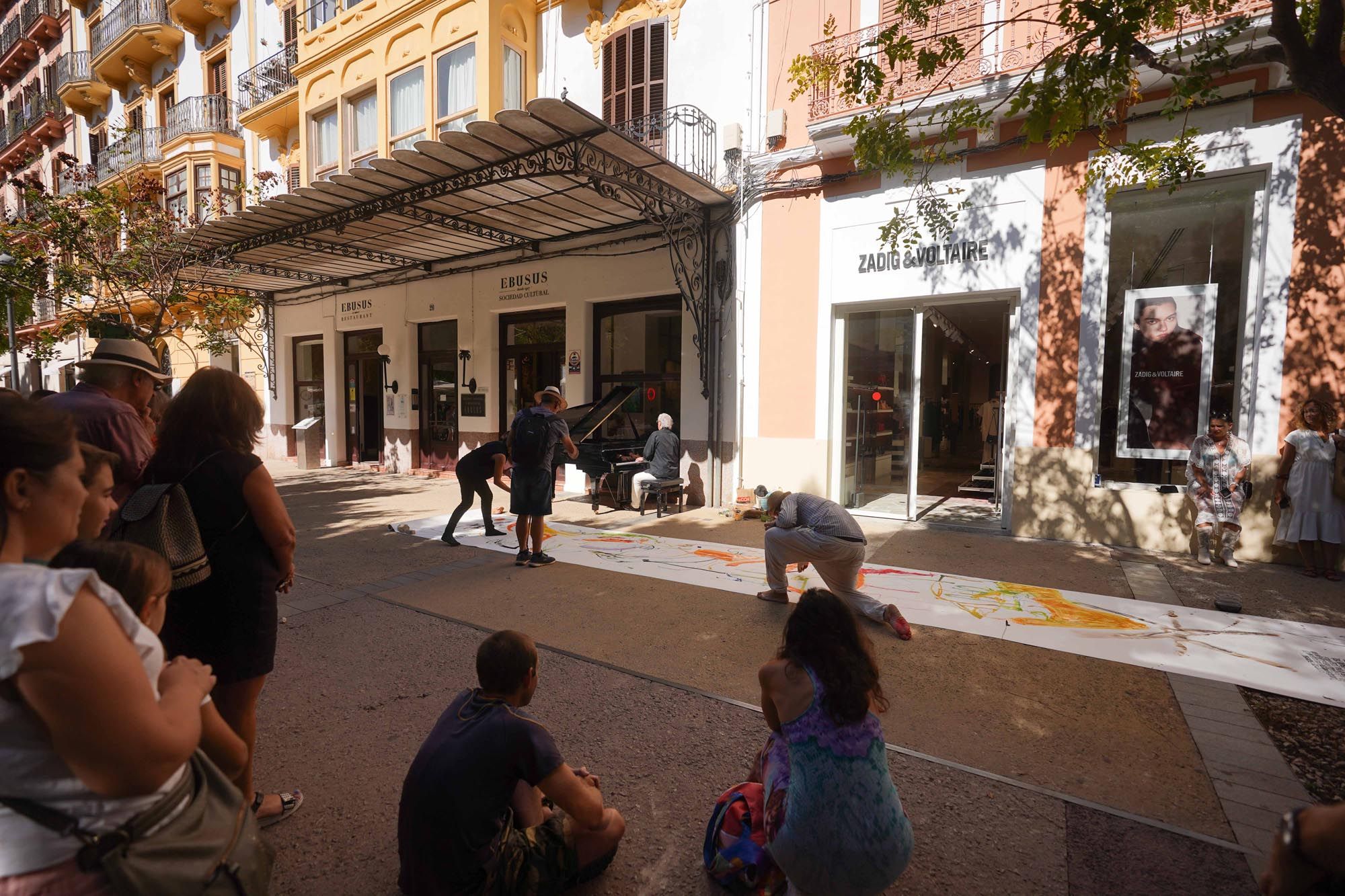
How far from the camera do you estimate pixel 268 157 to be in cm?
1730

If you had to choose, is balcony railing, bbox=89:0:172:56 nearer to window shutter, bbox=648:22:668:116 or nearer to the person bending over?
window shutter, bbox=648:22:668:116

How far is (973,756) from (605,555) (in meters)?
4.64

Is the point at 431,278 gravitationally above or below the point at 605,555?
above

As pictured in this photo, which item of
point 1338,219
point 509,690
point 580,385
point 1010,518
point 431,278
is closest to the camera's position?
point 509,690

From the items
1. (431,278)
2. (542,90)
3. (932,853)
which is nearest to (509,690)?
(932,853)

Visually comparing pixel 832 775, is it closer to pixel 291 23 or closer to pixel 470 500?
pixel 470 500

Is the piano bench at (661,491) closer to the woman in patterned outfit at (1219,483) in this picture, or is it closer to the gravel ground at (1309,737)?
the woman in patterned outfit at (1219,483)

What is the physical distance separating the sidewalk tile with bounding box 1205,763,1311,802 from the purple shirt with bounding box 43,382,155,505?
474 centimetres

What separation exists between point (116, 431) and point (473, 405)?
37.3 feet

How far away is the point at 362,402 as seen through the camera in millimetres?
16656

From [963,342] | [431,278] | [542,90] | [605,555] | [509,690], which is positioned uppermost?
[542,90]

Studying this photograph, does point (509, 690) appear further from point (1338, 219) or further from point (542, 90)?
point (542, 90)

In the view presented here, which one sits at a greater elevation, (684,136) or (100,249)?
(684,136)

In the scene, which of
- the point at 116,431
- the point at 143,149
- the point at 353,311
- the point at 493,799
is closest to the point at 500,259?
the point at 353,311
